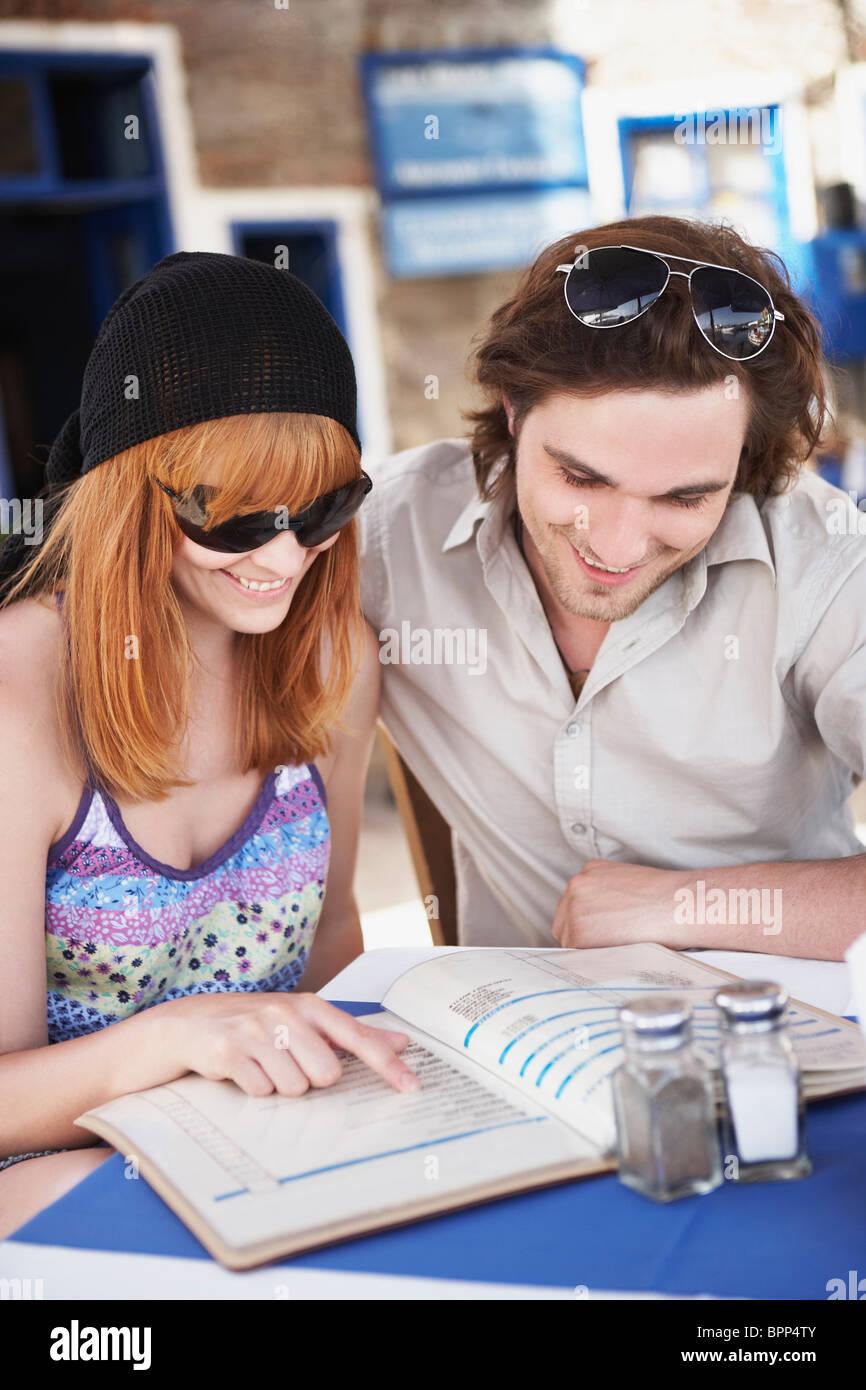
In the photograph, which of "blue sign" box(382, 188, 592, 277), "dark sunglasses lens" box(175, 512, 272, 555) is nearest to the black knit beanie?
"dark sunglasses lens" box(175, 512, 272, 555)

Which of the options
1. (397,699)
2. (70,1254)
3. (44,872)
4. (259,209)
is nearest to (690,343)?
(397,699)

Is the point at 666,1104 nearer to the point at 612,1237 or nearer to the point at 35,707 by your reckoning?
the point at 612,1237

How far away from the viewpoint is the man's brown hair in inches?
67.6

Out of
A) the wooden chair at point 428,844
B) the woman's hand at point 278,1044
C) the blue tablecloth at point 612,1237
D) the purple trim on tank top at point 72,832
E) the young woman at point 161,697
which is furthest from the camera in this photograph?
the wooden chair at point 428,844

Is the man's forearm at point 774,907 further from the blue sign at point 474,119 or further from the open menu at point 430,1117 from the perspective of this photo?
the blue sign at point 474,119

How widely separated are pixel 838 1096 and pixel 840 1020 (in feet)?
0.41

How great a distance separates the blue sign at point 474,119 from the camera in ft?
21.7

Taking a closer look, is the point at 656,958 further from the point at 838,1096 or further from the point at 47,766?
the point at 47,766

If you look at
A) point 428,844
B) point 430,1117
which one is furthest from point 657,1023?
point 428,844

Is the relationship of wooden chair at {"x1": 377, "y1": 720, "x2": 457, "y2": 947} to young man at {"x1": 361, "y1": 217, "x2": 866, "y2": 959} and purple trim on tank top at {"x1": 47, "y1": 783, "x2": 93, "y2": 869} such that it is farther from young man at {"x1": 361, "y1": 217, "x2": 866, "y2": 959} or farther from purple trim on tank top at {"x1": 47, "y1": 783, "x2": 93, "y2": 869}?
purple trim on tank top at {"x1": 47, "y1": 783, "x2": 93, "y2": 869}

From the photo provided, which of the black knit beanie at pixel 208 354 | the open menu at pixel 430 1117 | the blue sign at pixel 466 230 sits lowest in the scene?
the open menu at pixel 430 1117

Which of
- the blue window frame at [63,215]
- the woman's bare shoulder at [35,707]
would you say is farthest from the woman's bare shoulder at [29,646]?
the blue window frame at [63,215]

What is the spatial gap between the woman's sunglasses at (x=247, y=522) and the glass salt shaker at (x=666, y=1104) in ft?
2.38

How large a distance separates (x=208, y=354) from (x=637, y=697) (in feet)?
2.59
